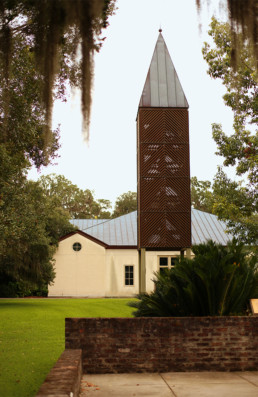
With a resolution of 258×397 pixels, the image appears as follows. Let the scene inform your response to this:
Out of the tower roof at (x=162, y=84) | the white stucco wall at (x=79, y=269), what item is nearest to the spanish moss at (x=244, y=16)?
the tower roof at (x=162, y=84)

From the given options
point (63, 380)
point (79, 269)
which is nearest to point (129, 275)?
point (79, 269)

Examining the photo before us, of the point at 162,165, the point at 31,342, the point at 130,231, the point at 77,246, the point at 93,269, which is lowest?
the point at 31,342

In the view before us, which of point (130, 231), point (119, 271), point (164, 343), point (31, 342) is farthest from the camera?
point (130, 231)

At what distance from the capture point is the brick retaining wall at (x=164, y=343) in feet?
25.8

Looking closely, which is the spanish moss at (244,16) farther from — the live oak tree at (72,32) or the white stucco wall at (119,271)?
the white stucco wall at (119,271)

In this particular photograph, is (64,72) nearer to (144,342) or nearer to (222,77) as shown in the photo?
(144,342)

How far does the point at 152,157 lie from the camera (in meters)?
20.9

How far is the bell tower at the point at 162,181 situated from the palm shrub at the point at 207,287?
37.0 feet

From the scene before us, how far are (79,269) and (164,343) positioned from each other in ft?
86.3

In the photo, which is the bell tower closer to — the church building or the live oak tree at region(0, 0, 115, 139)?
the church building

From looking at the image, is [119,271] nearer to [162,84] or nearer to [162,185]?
[162,185]

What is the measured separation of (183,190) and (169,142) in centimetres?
222

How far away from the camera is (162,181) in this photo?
68.6ft

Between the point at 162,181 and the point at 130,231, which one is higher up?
the point at 162,181
